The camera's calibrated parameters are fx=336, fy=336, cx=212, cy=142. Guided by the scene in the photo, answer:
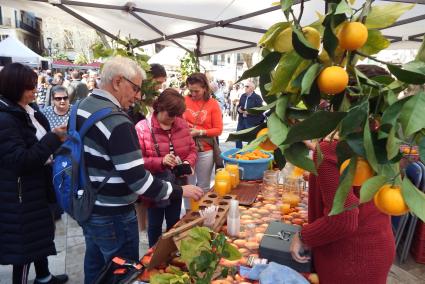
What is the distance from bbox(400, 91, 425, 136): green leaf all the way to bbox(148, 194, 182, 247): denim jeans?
105 inches

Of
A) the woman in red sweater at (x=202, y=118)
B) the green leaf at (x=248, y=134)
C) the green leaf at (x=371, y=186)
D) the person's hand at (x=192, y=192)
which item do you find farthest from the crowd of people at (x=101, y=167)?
the green leaf at (x=371, y=186)

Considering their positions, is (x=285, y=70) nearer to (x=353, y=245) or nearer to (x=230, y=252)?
(x=230, y=252)

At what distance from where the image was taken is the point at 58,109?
12.3ft

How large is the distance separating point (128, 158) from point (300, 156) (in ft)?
4.33

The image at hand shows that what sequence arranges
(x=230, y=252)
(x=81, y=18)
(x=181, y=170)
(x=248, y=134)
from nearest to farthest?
(x=248, y=134) < (x=230, y=252) < (x=181, y=170) < (x=81, y=18)

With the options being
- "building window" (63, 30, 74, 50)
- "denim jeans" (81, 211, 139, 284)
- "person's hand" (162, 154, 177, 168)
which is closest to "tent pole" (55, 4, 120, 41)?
"person's hand" (162, 154, 177, 168)

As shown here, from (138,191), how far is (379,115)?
4.83ft

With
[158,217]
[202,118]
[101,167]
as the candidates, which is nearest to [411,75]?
[101,167]

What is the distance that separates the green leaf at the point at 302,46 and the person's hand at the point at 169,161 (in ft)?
7.18

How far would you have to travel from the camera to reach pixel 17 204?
2188mm

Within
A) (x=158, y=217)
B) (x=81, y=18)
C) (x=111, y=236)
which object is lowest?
(x=158, y=217)

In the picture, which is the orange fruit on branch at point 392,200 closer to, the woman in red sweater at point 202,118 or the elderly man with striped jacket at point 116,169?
the elderly man with striped jacket at point 116,169

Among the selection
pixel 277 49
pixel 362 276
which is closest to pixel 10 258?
pixel 362 276

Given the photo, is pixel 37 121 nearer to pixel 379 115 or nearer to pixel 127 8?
pixel 127 8
